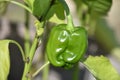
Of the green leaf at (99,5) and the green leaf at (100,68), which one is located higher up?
the green leaf at (99,5)

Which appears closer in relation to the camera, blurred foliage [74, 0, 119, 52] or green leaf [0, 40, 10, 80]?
green leaf [0, 40, 10, 80]

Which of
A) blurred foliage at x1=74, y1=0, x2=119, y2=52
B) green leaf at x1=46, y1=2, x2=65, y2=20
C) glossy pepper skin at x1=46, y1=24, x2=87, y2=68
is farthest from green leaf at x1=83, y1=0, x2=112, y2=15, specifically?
glossy pepper skin at x1=46, y1=24, x2=87, y2=68

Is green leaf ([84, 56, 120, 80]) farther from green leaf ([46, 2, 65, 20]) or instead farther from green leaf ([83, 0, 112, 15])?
green leaf ([83, 0, 112, 15])

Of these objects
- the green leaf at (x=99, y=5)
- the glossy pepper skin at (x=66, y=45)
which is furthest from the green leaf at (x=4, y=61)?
the green leaf at (x=99, y=5)

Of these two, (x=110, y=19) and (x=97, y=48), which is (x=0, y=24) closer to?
(x=97, y=48)

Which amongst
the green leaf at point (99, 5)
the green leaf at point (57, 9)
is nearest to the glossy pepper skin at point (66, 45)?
the green leaf at point (57, 9)

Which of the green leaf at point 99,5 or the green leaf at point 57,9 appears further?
the green leaf at point 99,5

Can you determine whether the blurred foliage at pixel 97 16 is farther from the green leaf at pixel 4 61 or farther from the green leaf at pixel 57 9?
the green leaf at pixel 4 61

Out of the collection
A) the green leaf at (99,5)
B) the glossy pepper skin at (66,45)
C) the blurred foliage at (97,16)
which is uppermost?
the glossy pepper skin at (66,45)

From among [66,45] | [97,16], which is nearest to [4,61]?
[66,45]
